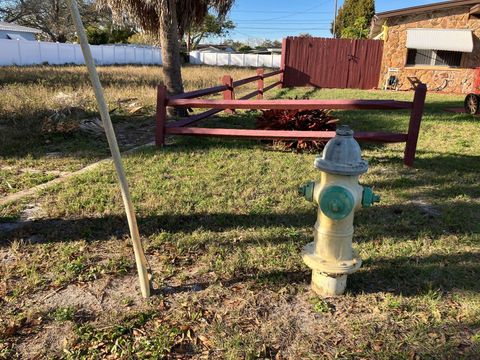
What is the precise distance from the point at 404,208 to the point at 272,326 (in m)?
2.41

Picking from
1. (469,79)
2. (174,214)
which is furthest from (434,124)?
(469,79)

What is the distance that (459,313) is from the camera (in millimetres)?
2613

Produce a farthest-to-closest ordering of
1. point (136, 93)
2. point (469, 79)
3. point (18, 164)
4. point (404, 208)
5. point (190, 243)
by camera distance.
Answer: point (469, 79), point (136, 93), point (18, 164), point (404, 208), point (190, 243)

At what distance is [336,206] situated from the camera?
8.25ft

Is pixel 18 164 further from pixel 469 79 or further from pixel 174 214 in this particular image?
pixel 469 79

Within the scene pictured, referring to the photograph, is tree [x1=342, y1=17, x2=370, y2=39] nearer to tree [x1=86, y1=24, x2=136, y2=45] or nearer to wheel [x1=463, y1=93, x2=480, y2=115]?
tree [x1=86, y1=24, x2=136, y2=45]

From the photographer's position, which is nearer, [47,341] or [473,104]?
[47,341]

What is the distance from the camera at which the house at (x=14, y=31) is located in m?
39.2

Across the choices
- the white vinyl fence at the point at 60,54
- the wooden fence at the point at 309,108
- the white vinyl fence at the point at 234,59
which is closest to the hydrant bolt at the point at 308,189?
the wooden fence at the point at 309,108

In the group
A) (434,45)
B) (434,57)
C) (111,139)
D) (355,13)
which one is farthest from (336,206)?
(355,13)

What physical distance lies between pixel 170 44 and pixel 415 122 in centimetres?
579

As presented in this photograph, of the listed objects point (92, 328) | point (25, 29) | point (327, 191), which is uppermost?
point (25, 29)

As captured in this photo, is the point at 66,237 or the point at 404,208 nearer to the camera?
the point at 66,237

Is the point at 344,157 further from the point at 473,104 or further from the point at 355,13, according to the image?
the point at 355,13
